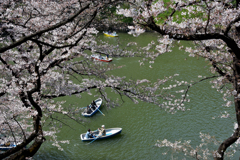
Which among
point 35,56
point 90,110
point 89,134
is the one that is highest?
point 35,56

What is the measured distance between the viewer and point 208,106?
1184 cm

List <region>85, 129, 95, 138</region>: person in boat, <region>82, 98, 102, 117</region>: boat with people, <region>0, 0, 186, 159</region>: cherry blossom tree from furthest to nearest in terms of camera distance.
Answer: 1. <region>82, 98, 102, 117</region>: boat with people
2. <region>85, 129, 95, 138</region>: person in boat
3. <region>0, 0, 186, 159</region>: cherry blossom tree

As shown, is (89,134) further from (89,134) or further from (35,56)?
(35,56)

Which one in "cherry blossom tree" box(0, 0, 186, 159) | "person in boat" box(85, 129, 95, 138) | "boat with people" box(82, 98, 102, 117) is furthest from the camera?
"boat with people" box(82, 98, 102, 117)

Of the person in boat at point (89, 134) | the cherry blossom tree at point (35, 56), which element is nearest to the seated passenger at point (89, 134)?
the person in boat at point (89, 134)

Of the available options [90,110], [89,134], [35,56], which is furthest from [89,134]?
[35,56]

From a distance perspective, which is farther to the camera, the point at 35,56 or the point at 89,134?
the point at 89,134

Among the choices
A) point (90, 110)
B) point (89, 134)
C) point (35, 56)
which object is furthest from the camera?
point (90, 110)

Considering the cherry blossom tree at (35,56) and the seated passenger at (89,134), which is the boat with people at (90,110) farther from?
the cherry blossom tree at (35,56)

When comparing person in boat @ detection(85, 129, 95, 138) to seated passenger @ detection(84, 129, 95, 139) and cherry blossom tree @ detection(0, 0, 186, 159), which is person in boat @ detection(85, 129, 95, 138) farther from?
cherry blossom tree @ detection(0, 0, 186, 159)

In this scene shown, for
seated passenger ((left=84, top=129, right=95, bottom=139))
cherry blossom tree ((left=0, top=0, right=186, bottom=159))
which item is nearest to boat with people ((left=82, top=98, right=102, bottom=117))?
seated passenger ((left=84, top=129, right=95, bottom=139))

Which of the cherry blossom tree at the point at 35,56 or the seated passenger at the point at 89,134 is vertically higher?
the cherry blossom tree at the point at 35,56

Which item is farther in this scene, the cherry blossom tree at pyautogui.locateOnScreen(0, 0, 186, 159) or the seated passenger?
the seated passenger

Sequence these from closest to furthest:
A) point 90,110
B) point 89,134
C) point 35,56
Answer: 1. point 35,56
2. point 89,134
3. point 90,110
